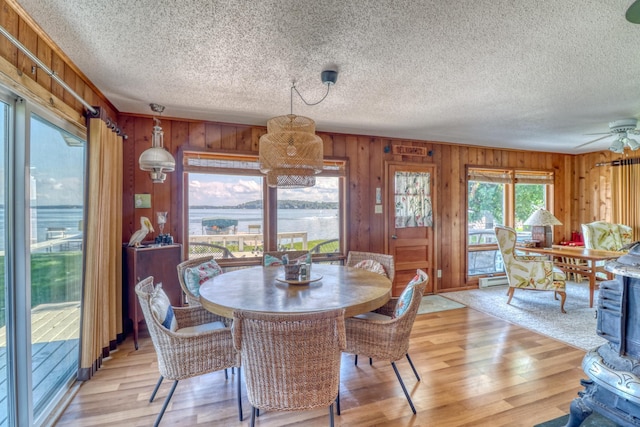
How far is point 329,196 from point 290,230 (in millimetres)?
752

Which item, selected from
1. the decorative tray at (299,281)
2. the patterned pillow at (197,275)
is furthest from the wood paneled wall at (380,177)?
the decorative tray at (299,281)

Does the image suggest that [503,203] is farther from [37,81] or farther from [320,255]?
[37,81]

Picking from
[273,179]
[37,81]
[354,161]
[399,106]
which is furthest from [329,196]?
[37,81]

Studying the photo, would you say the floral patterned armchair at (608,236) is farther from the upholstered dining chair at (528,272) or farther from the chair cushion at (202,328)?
the chair cushion at (202,328)

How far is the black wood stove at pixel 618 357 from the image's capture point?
5.31 feet

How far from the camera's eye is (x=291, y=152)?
240 cm

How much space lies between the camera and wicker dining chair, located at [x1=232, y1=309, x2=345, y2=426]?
1479 mm

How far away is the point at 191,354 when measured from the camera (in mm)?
1895

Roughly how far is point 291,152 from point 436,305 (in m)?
3.18

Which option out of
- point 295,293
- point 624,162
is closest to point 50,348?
point 295,293

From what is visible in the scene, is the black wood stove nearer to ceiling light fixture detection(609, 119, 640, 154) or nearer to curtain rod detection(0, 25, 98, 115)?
ceiling light fixture detection(609, 119, 640, 154)

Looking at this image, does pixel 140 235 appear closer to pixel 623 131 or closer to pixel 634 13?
pixel 634 13

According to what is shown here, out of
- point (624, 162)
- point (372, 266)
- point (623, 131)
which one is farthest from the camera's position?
point (624, 162)

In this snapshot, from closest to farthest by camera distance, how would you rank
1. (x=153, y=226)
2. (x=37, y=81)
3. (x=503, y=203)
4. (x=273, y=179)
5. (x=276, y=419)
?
(x=37, y=81)
(x=276, y=419)
(x=273, y=179)
(x=153, y=226)
(x=503, y=203)
